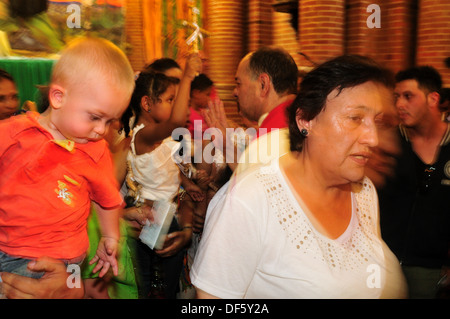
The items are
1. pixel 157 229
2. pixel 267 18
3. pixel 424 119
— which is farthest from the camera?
pixel 267 18

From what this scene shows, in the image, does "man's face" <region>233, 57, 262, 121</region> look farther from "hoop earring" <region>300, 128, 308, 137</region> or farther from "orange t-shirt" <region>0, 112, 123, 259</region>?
"orange t-shirt" <region>0, 112, 123, 259</region>

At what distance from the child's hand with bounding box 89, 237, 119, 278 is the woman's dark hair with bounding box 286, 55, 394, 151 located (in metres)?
1.01

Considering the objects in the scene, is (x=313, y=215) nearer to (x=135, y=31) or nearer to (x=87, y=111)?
(x=87, y=111)

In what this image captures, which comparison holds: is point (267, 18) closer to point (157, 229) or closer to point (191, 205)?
point (191, 205)

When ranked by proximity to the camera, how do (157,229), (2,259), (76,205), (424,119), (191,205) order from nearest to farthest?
(2,259) → (76,205) → (157,229) → (424,119) → (191,205)

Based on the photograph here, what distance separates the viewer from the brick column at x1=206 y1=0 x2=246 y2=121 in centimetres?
742

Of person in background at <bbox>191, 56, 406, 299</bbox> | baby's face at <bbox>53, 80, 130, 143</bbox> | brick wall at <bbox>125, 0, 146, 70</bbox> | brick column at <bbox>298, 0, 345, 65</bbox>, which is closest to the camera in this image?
person in background at <bbox>191, 56, 406, 299</bbox>

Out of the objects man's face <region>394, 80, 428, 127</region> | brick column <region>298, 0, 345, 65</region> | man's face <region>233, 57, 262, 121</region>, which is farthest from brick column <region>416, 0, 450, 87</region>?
man's face <region>233, 57, 262, 121</region>

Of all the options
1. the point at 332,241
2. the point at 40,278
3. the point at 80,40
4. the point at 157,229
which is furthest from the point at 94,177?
the point at 332,241

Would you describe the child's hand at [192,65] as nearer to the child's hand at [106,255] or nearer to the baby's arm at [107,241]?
the baby's arm at [107,241]

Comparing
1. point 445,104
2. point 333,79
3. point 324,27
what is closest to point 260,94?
point 445,104

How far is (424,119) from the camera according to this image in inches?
113

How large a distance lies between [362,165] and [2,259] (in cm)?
143

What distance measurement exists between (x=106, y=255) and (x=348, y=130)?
1172 millimetres
